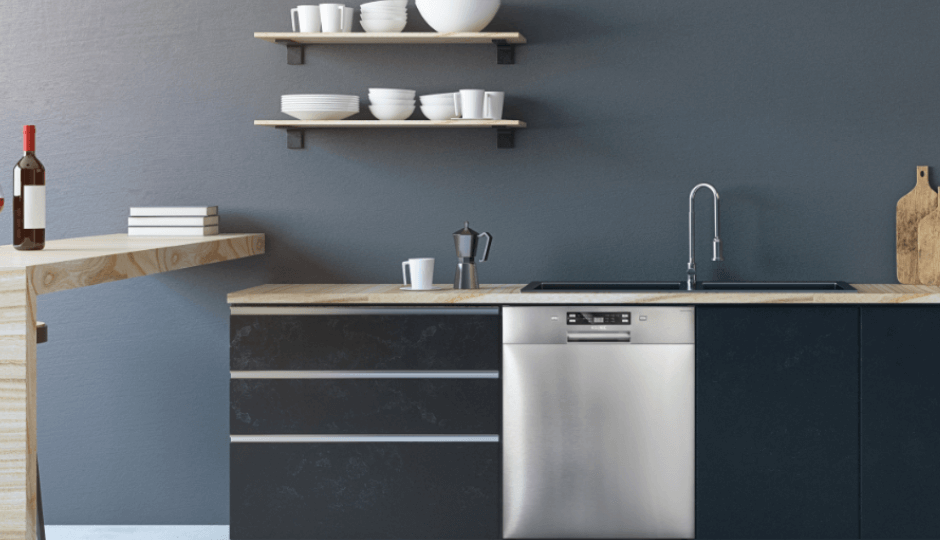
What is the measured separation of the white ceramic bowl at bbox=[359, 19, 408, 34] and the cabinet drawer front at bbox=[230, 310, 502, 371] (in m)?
1.09

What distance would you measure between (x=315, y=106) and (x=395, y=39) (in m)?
0.39

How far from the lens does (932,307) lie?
114 inches

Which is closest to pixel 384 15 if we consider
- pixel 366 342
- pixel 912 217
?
pixel 366 342

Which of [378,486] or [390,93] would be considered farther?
[390,93]

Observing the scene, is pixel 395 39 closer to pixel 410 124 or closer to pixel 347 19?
pixel 347 19

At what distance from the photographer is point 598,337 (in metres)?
2.95

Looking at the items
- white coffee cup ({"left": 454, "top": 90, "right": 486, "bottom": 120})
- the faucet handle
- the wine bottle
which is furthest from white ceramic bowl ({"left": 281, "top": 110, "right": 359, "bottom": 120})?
the faucet handle

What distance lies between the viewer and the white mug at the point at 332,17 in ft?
10.5

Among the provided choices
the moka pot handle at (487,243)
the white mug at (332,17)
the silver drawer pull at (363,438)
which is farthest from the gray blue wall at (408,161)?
the silver drawer pull at (363,438)

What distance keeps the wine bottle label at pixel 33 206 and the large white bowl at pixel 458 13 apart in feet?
5.16

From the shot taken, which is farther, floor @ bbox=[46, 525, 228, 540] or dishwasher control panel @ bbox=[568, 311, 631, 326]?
floor @ bbox=[46, 525, 228, 540]

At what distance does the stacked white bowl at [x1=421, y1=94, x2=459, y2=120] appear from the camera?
3.23 meters

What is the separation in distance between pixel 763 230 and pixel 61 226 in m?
2.80

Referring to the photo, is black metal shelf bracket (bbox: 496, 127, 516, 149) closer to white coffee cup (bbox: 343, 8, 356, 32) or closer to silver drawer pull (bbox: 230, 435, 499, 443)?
white coffee cup (bbox: 343, 8, 356, 32)
